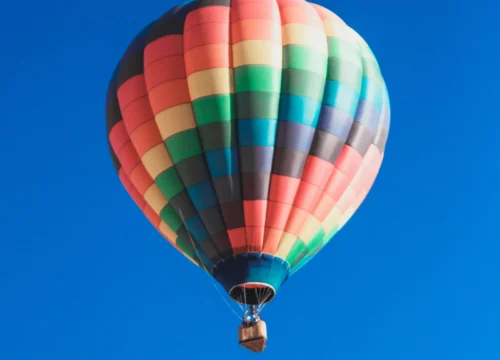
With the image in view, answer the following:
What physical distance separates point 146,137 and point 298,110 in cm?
225

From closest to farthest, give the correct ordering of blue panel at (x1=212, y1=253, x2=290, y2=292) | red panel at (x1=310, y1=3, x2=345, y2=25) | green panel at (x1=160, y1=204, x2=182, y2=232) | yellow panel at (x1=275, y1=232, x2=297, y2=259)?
1. blue panel at (x1=212, y1=253, x2=290, y2=292)
2. yellow panel at (x1=275, y1=232, x2=297, y2=259)
3. green panel at (x1=160, y1=204, x2=182, y2=232)
4. red panel at (x1=310, y1=3, x2=345, y2=25)

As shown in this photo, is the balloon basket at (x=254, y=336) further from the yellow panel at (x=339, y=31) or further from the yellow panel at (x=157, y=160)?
the yellow panel at (x=339, y=31)

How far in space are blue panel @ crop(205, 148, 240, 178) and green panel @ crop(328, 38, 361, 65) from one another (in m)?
2.24

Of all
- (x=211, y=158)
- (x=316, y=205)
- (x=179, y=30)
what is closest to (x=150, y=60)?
(x=179, y=30)

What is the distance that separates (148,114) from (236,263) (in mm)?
2668

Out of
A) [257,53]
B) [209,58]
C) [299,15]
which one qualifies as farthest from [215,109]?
[299,15]

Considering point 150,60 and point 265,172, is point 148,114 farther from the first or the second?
point 265,172

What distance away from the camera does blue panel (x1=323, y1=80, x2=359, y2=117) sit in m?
18.8

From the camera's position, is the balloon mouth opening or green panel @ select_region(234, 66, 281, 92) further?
green panel @ select_region(234, 66, 281, 92)

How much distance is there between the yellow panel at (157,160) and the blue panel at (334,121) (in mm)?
2201

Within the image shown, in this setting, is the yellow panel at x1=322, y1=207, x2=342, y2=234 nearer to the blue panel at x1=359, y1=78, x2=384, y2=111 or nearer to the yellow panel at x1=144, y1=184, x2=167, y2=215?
the blue panel at x1=359, y1=78, x2=384, y2=111

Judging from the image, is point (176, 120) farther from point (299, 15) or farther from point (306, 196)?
point (299, 15)

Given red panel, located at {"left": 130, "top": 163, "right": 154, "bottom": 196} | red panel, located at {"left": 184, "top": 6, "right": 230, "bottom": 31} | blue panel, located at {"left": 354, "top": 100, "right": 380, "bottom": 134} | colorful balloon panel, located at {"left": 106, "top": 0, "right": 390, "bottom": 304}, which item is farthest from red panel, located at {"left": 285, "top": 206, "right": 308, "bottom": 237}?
red panel, located at {"left": 184, "top": 6, "right": 230, "bottom": 31}

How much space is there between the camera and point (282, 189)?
60.0 ft
